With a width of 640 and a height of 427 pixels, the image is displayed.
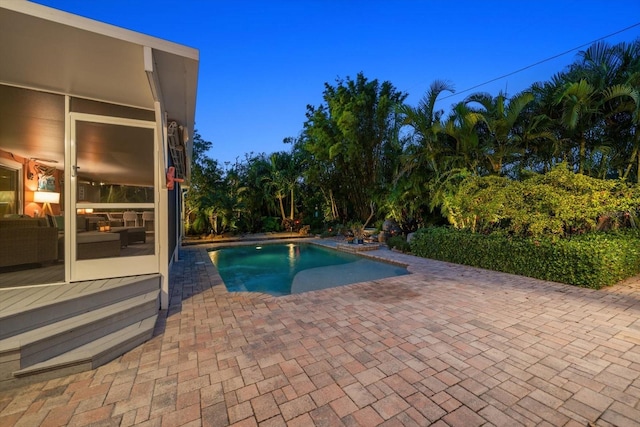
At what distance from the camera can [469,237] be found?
286 inches

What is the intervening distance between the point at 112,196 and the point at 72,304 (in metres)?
1.64

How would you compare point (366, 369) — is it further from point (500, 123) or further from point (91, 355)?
point (500, 123)

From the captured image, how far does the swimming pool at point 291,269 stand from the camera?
263 inches

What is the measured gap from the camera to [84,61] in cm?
307

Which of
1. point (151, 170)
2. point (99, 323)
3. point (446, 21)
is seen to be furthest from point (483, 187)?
point (446, 21)

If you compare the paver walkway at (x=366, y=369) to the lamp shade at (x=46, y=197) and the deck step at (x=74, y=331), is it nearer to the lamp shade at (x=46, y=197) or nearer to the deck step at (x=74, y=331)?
the deck step at (x=74, y=331)

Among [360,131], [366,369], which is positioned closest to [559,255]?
[366,369]

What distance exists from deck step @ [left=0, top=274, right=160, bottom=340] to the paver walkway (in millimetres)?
553

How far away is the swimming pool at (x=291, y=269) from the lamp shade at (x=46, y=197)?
13.2 ft

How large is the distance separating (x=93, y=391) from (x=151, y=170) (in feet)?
9.98

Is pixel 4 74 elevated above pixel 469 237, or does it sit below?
above

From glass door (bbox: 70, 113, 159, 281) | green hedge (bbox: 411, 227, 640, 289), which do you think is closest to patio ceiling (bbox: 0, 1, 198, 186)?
glass door (bbox: 70, 113, 159, 281)

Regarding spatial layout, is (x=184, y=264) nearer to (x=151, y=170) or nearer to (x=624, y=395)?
(x=151, y=170)

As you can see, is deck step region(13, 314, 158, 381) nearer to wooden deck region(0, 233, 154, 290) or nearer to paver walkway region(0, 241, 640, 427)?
paver walkway region(0, 241, 640, 427)
